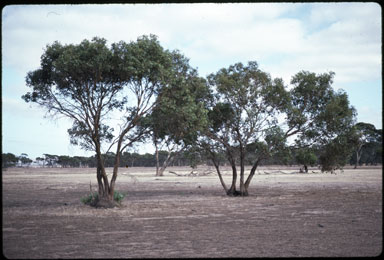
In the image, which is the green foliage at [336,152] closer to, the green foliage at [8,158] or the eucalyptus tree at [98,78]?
the eucalyptus tree at [98,78]

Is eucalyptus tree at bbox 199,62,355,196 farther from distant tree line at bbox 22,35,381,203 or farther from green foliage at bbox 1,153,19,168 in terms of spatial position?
green foliage at bbox 1,153,19,168

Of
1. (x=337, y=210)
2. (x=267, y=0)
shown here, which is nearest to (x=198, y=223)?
(x=337, y=210)

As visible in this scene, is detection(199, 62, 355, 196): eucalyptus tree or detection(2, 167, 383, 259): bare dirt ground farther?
detection(199, 62, 355, 196): eucalyptus tree

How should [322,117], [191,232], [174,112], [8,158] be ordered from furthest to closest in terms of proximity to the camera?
[8,158] < [322,117] < [174,112] < [191,232]

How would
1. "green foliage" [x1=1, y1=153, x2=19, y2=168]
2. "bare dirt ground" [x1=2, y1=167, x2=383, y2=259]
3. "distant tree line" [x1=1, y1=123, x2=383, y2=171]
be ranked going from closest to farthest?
"bare dirt ground" [x1=2, y1=167, x2=383, y2=259] < "distant tree line" [x1=1, y1=123, x2=383, y2=171] < "green foliage" [x1=1, y1=153, x2=19, y2=168]

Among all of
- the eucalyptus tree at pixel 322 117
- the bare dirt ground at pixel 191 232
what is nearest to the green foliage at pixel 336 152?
the eucalyptus tree at pixel 322 117

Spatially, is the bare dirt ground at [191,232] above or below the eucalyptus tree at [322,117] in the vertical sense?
below

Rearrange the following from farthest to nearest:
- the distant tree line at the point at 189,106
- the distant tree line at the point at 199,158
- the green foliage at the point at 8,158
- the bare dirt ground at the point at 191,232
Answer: the green foliage at the point at 8,158 → the distant tree line at the point at 199,158 → the distant tree line at the point at 189,106 → the bare dirt ground at the point at 191,232

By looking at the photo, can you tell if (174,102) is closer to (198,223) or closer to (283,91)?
(198,223)

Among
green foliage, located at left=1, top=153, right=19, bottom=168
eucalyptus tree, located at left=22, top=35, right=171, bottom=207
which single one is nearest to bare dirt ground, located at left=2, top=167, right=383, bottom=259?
eucalyptus tree, located at left=22, top=35, right=171, bottom=207

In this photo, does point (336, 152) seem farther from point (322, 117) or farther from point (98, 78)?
point (98, 78)

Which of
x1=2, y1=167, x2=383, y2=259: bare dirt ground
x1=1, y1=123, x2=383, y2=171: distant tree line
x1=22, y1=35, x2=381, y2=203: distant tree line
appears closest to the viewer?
x1=2, y1=167, x2=383, y2=259: bare dirt ground

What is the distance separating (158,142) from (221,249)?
13575mm

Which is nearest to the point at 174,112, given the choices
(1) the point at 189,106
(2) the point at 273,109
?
(1) the point at 189,106
